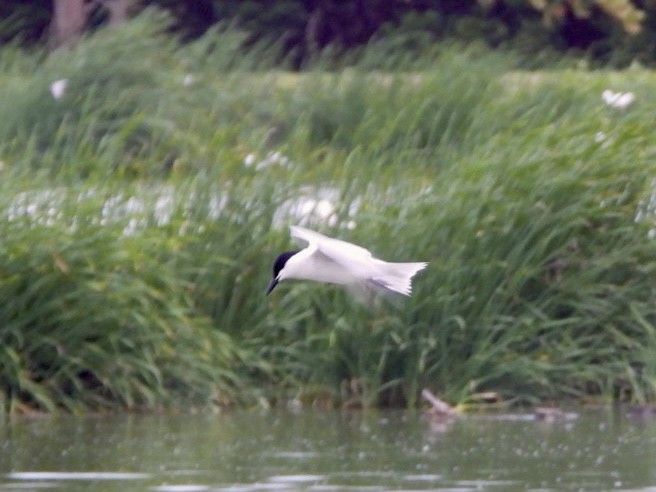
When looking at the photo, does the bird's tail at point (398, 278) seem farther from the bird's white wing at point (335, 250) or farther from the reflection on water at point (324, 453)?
the reflection on water at point (324, 453)

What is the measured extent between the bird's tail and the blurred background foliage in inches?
546

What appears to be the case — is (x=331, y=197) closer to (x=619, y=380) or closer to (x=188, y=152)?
(x=188, y=152)

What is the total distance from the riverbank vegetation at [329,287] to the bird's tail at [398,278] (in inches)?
78.3

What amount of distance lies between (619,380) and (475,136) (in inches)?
71.5

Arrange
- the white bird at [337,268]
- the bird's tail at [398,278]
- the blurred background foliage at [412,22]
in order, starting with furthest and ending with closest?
the blurred background foliage at [412,22] → the white bird at [337,268] → the bird's tail at [398,278]

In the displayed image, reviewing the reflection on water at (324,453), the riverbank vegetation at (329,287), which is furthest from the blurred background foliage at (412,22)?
the reflection on water at (324,453)

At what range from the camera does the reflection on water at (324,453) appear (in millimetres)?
7223

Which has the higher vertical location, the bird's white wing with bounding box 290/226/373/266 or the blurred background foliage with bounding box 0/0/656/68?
the bird's white wing with bounding box 290/226/373/266

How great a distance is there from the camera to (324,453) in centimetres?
795

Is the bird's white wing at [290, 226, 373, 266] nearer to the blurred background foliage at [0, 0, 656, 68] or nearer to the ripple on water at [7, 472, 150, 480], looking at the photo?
the ripple on water at [7, 472, 150, 480]

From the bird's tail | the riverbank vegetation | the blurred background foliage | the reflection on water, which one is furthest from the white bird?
the blurred background foliage

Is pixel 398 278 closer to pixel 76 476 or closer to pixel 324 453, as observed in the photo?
pixel 324 453

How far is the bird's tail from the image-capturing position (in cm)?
704

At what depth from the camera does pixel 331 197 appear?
10008 mm
